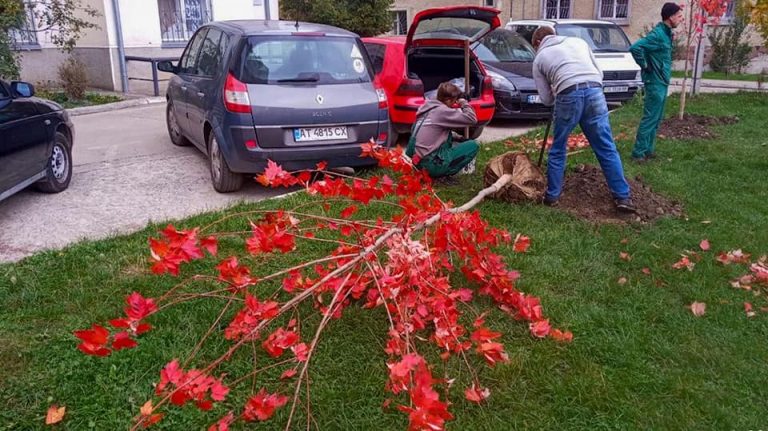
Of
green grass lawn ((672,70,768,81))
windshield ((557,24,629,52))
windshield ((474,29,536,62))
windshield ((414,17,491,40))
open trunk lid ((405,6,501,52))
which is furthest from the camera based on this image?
green grass lawn ((672,70,768,81))

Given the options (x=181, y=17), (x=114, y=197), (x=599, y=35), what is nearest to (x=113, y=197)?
(x=114, y=197)

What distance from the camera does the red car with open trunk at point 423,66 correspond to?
27.8 feet

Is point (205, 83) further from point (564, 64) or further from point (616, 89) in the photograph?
point (616, 89)

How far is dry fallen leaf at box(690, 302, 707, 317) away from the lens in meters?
4.03

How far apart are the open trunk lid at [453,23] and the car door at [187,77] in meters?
2.59

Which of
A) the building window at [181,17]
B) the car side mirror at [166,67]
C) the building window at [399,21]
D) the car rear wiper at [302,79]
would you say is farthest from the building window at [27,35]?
the building window at [399,21]

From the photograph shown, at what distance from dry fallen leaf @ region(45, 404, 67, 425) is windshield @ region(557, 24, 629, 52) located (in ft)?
40.2

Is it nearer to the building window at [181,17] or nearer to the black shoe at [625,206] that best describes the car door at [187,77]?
the black shoe at [625,206]

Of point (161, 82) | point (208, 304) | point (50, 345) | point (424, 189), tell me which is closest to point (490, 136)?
point (424, 189)

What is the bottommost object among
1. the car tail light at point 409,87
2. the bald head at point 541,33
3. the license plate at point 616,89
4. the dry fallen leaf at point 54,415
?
the dry fallen leaf at point 54,415

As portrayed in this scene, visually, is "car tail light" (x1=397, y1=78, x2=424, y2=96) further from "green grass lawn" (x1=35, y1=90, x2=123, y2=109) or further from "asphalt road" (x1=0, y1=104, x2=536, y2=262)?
"green grass lawn" (x1=35, y1=90, x2=123, y2=109)

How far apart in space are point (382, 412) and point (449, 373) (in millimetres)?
474

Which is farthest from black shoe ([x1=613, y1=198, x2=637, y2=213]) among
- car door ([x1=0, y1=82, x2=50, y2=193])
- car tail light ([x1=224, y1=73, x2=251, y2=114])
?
car door ([x1=0, y1=82, x2=50, y2=193])

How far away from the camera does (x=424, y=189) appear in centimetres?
511
